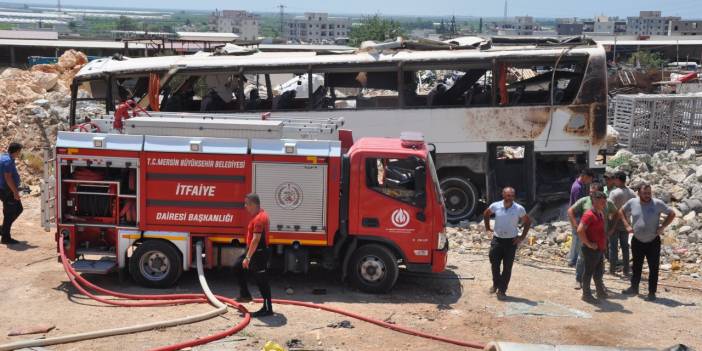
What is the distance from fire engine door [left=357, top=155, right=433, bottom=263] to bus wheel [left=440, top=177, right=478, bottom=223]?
5.68 metres

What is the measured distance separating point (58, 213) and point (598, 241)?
7.27 m

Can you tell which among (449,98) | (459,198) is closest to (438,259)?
(459,198)

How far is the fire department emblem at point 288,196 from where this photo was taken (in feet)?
38.4

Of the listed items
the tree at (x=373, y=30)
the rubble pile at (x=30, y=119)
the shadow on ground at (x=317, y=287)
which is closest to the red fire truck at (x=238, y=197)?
the shadow on ground at (x=317, y=287)

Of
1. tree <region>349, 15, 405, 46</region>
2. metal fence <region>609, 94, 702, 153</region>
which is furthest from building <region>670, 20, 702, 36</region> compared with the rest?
metal fence <region>609, 94, 702, 153</region>

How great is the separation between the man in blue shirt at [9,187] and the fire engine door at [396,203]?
6.10 metres

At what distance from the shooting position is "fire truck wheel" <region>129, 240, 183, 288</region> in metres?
11.9

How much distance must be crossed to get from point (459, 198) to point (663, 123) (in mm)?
7634

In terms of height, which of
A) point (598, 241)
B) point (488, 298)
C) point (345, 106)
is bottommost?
point (488, 298)

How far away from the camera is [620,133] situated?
903 inches

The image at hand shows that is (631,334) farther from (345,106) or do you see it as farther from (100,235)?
(345,106)

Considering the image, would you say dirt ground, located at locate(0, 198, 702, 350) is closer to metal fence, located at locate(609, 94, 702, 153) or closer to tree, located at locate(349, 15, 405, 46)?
metal fence, located at locate(609, 94, 702, 153)

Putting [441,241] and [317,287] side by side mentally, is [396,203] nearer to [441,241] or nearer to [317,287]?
[441,241]

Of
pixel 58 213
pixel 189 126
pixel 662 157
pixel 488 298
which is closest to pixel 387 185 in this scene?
pixel 488 298
